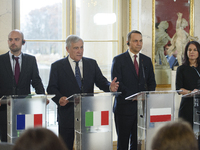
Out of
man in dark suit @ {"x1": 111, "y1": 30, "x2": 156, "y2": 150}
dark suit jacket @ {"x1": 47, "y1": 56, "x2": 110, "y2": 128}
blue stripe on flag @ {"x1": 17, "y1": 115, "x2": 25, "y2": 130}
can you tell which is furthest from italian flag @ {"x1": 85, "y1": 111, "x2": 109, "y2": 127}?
man in dark suit @ {"x1": 111, "y1": 30, "x2": 156, "y2": 150}

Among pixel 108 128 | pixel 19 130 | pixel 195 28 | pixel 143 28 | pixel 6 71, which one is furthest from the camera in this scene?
pixel 195 28

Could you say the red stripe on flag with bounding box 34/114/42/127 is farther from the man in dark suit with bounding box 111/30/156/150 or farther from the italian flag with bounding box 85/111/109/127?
the man in dark suit with bounding box 111/30/156/150

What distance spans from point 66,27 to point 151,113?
3.08 m

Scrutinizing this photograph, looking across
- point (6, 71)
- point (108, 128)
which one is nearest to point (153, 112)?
point (108, 128)

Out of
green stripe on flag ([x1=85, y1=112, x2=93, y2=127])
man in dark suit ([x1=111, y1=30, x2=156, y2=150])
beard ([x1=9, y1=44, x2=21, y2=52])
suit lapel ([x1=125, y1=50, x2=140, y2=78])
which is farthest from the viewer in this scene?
suit lapel ([x1=125, y1=50, x2=140, y2=78])

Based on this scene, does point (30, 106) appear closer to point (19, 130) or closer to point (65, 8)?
point (19, 130)

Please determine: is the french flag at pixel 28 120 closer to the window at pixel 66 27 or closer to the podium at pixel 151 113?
the podium at pixel 151 113

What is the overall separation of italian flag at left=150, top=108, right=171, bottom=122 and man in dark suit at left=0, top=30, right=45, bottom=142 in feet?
Result: 4.81

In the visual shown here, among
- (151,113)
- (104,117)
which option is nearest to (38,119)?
(104,117)

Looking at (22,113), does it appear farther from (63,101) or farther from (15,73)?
(15,73)

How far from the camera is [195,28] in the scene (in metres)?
5.81

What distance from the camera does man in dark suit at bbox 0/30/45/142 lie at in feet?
12.0

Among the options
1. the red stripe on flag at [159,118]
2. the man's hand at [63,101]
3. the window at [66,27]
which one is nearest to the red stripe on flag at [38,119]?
the man's hand at [63,101]

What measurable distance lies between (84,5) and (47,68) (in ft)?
4.41
